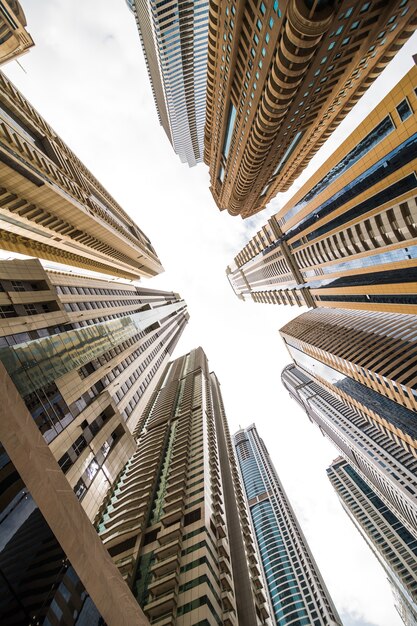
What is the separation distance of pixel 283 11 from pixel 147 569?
60608mm

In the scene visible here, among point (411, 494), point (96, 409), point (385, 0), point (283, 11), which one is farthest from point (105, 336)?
point (411, 494)

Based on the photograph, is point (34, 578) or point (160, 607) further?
point (160, 607)

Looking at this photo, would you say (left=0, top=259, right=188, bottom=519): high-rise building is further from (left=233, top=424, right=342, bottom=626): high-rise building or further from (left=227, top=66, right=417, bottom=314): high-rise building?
(left=233, top=424, right=342, bottom=626): high-rise building

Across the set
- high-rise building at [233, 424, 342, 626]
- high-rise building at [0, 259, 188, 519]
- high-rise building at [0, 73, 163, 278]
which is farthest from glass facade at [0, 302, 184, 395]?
high-rise building at [233, 424, 342, 626]

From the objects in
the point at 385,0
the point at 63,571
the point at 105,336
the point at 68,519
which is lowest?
the point at 63,571

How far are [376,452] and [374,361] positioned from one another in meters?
81.3

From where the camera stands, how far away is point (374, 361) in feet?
208

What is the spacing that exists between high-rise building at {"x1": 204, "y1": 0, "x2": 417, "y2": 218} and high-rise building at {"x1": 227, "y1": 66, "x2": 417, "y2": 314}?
12.0 metres

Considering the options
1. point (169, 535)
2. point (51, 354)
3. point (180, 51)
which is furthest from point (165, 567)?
point (180, 51)

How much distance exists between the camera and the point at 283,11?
36.2m

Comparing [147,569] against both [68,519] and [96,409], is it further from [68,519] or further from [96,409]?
[68,519]

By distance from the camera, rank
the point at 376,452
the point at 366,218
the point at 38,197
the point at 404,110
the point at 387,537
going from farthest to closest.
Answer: the point at 387,537 < the point at 376,452 < the point at 38,197 < the point at 366,218 < the point at 404,110

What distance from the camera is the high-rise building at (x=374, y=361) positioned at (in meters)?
57.6

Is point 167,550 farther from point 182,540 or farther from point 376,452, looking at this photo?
point 376,452
